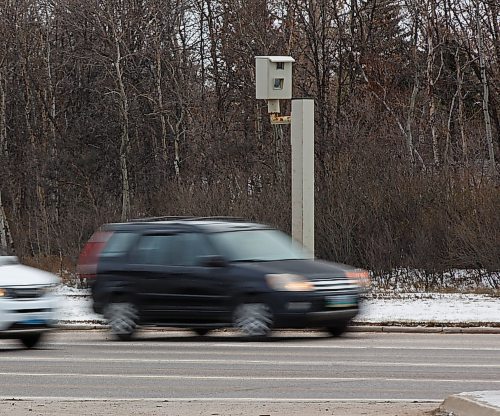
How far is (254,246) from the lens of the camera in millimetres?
18594

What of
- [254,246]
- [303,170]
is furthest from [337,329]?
[303,170]

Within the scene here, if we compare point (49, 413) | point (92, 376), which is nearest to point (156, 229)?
point (92, 376)

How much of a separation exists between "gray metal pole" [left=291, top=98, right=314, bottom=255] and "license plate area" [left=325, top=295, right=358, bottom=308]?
6578mm

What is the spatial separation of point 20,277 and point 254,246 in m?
3.53

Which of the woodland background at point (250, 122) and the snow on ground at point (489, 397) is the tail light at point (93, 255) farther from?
the woodland background at point (250, 122)

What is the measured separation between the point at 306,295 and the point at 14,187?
40799 millimetres

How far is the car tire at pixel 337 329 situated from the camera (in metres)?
18.3

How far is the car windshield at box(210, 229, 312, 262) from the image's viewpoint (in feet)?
59.9

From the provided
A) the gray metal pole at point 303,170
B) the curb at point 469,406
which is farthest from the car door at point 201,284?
A: the curb at point 469,406

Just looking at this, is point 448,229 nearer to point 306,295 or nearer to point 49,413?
point 306,295

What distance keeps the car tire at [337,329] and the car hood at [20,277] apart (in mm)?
4210

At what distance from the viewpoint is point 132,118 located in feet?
178

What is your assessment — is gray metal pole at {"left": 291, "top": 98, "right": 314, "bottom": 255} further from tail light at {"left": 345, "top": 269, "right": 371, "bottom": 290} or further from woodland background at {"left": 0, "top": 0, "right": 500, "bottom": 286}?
woodland background at {"left": 0, "top": 0, "right": 500, "bottom": 286}

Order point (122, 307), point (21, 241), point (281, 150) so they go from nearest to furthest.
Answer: point (122, 307) → point (281, 150) → point (21, 241)
